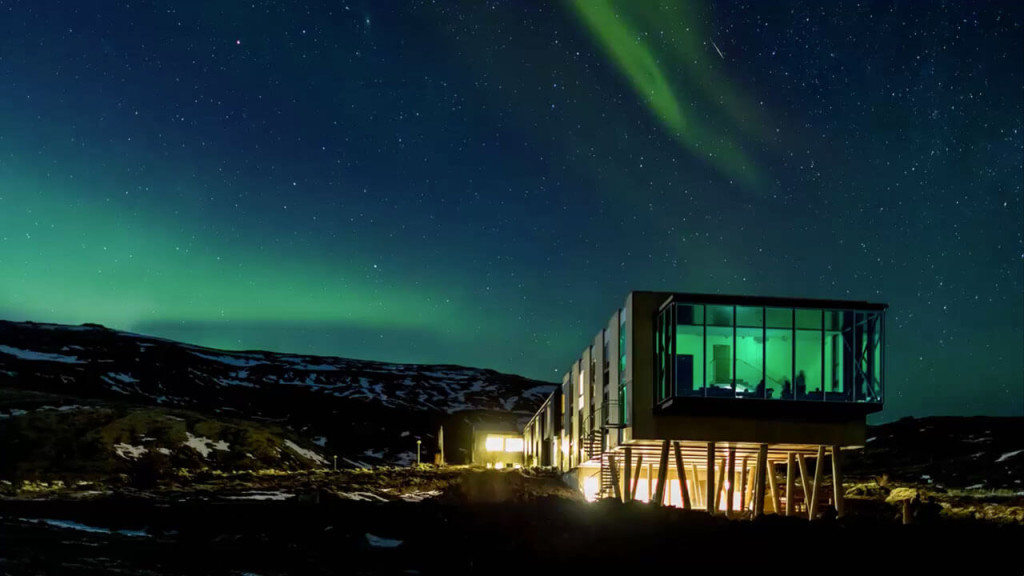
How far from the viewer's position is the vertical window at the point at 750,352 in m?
36.2

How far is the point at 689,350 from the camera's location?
3656 cm

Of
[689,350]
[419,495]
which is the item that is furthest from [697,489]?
[689,350]

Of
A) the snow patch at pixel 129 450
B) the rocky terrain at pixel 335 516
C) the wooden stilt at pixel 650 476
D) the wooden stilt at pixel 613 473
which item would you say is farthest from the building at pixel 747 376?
the snow patch at pixel 129 450

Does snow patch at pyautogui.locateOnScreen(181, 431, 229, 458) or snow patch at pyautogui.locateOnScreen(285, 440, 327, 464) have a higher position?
snow patch at pyautogui.locateOnScreen(181, 431, 229, 458)

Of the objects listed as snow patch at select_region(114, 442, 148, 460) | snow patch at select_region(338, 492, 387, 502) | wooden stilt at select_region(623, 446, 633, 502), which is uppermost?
wooden stilt at select_region(623, 446, 633, 502)

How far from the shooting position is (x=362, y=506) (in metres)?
32.7

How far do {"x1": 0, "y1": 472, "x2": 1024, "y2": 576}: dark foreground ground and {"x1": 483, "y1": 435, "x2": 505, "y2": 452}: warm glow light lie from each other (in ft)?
244

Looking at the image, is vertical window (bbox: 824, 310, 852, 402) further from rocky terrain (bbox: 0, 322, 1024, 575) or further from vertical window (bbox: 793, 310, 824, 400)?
rocky terrain (bbox: 0, 322, 1024, 575)

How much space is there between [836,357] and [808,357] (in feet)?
3.41

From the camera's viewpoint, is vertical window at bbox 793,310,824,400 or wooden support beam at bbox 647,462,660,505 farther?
wooden support beam at bbox 647,462,660,505

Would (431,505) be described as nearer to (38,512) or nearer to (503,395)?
(38,512)

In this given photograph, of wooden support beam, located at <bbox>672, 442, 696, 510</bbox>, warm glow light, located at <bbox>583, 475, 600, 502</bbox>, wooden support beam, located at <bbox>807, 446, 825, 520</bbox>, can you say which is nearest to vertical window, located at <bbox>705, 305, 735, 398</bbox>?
wooden support beam, located at <bbox>672, 442, 696, 510</bbox>

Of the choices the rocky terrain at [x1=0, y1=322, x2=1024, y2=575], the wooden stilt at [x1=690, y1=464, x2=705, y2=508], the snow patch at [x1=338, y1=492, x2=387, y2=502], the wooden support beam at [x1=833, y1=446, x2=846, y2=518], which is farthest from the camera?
the wooden stilt at [x1=690, y1=464, x2=705, y2=508]

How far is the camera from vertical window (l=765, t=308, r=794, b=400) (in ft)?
120
